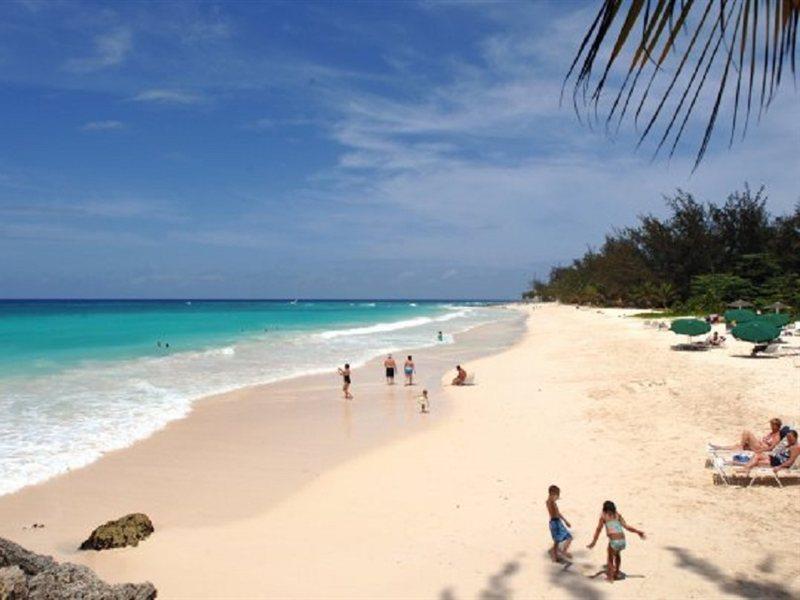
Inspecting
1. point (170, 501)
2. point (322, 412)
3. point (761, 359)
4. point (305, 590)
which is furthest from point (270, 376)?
point (305, 590)

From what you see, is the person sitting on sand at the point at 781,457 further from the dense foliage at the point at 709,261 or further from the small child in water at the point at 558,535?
the dense foliage at the point at 709,261

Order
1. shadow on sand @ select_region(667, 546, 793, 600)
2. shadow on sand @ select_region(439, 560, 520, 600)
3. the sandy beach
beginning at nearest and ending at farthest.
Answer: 1. shadow on sand @ select_region(667, 546, 793, 600)
2. shadow on sand @ select_region(439, 560, 520, 600)
3. the sandy beach

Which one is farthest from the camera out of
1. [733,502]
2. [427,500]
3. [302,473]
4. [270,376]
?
[270,376]

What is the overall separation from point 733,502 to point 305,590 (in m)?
6.04

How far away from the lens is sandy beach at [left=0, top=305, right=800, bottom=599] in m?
7.18

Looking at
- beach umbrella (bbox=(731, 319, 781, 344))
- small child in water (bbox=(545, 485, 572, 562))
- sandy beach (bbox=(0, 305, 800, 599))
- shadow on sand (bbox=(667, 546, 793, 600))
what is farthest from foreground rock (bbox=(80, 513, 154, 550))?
beach umbrella (bbox=(731, 319, 781, 344))

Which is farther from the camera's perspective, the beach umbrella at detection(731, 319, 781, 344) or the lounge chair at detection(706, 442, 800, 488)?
the beach umbrella at detection(731, 319, 781, 344)

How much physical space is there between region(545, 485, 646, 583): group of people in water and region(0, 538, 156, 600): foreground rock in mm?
4342

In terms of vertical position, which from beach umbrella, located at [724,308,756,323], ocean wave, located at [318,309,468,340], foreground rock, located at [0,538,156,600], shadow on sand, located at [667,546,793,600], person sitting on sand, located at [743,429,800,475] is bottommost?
ocean wave, located at [318,309,468,340]

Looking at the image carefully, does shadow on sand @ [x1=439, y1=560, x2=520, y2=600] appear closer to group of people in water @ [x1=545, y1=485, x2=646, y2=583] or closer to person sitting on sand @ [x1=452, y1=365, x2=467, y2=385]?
group of people in water @ [x1=545, y1=485, x2=646, y2=583]

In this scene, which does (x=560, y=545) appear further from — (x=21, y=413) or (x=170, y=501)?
(x=21, y=413)

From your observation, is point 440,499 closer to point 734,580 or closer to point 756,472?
point 734,580

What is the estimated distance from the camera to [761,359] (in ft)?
73.2

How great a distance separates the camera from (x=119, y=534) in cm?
818
